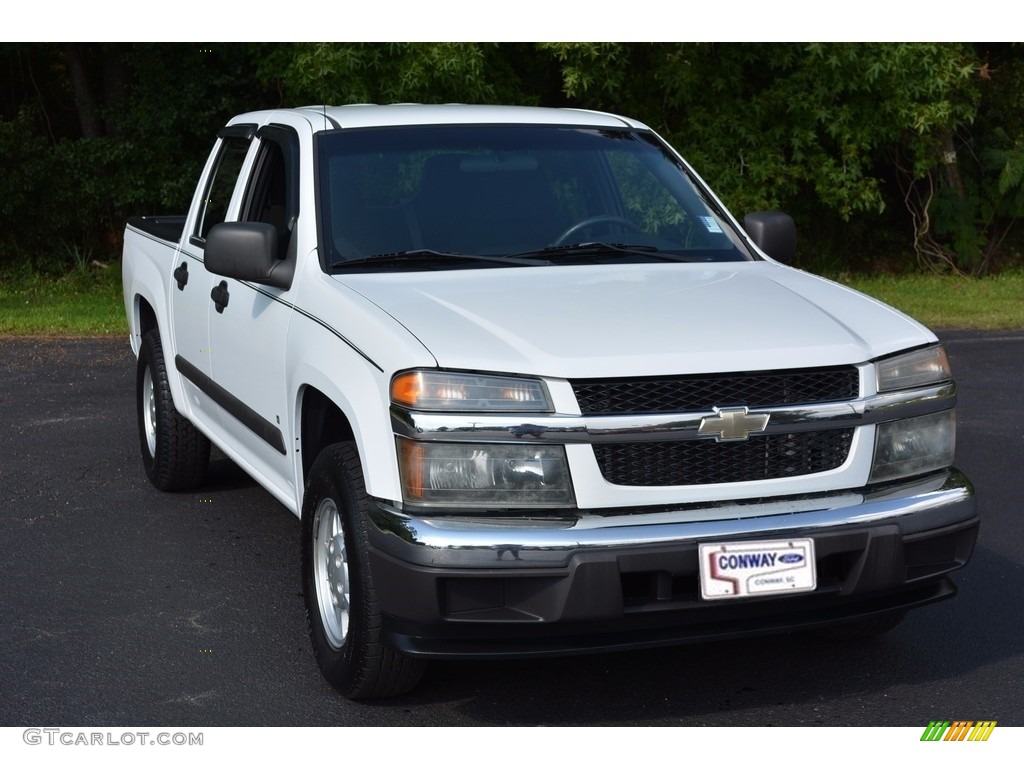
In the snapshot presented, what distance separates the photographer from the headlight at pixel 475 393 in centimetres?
392

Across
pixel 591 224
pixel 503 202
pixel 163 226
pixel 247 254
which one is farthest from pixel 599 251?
pixel 163 226

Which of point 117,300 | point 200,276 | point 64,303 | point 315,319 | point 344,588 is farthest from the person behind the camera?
point 117,300

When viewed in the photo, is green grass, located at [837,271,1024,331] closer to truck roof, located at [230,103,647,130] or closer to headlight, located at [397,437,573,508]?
truck roof, located at [230,103,647,130]

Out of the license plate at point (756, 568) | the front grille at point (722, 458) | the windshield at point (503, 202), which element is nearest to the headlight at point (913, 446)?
the front grille at point (722, 458)

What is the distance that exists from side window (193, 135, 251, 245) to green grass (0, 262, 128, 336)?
7.03 m

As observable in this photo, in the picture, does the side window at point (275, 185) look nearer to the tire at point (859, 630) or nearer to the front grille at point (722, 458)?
the front grille at point (722, 458)

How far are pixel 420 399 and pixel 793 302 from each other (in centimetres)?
136

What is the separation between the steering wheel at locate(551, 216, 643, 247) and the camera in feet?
17.2

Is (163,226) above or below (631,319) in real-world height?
below

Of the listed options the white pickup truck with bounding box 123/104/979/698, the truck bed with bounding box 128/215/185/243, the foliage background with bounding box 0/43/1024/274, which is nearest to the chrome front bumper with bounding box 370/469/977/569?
the white pickup truck with bounding box 123/104/979/698

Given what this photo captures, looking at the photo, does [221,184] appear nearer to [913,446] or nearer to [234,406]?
[234,406]

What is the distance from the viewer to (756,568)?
156 inches

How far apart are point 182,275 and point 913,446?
354 centimetres

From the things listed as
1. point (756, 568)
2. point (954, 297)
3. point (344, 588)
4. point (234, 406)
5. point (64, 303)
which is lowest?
point (954, 297)
